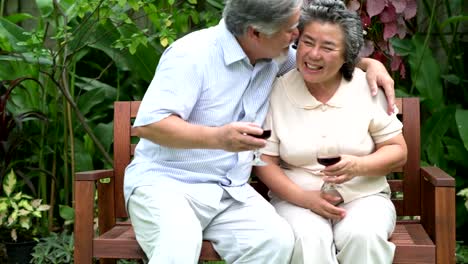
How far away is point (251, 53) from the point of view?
3.06m

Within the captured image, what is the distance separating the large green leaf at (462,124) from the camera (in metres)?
4.13

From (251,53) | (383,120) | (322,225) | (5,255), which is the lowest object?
(5,255)

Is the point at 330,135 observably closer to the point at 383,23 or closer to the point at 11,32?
the point at 383,23

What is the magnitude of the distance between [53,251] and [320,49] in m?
1.91

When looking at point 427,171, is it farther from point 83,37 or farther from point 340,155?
point 83,37

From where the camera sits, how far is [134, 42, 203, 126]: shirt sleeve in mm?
2828

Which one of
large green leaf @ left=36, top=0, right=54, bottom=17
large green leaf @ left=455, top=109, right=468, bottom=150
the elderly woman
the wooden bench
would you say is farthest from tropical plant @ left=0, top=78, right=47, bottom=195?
large green leaf @ left=455, top=109, right=468, bottom=150

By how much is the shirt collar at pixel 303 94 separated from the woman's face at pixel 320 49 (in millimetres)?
96

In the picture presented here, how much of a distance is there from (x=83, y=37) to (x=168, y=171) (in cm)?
155

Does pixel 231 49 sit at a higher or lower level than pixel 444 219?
higher

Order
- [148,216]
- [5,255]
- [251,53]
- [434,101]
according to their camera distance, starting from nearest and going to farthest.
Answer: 1. [148,216]
2. [251,53]
3. [5,255]
4. [434,101]

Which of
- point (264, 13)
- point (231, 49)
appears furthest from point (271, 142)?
point (264, 13)

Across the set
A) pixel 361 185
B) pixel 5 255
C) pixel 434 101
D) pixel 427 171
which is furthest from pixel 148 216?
pixel 434 101

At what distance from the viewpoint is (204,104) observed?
298 centimetres
